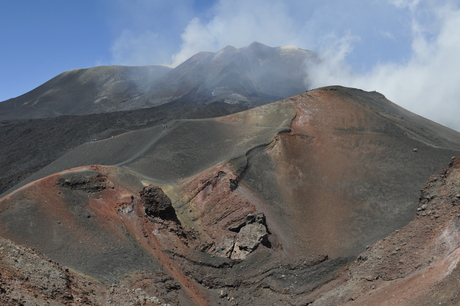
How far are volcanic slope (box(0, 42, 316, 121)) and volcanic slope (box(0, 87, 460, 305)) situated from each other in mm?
37155

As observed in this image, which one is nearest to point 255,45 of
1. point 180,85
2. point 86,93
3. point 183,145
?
point 180,85

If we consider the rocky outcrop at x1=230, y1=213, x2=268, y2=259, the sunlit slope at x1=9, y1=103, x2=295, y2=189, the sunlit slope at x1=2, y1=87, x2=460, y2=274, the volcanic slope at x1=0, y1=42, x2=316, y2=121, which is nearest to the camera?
the rocky outcrop at x1=230, y1=213, x2=268, y2=259

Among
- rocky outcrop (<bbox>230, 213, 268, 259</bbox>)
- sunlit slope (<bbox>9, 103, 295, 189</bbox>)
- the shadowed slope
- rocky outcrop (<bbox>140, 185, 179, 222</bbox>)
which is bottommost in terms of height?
rocky outcrop (<bbox>230, 213, 268, 259</bbox>)

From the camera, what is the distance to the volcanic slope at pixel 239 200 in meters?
17.2

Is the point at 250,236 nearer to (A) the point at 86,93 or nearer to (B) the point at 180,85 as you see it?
(B) the point at 180,85

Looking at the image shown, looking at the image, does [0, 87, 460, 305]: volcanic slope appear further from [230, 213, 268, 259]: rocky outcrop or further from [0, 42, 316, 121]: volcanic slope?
[0, 42, 316, 121]: volcanic slope

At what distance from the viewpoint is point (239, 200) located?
21625 mm

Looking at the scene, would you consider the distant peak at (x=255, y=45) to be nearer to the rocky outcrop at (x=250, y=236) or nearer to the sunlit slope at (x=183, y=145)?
the sunlit slope at (x=183, y=145)

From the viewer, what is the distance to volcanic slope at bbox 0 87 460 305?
17.2 m

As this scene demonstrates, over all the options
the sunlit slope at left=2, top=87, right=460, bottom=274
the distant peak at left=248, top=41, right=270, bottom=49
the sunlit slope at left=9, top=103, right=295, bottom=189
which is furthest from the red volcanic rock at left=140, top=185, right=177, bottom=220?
the distant peak at left=248, top=41, right=270, bottom=49

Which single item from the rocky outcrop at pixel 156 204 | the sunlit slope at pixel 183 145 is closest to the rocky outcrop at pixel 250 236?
the rocky outcrop at pixel 156 204

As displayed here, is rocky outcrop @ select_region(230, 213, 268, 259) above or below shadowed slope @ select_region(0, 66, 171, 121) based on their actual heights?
below

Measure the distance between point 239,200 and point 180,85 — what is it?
58760 mm

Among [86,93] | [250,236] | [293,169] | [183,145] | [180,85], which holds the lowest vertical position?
[250,236]
